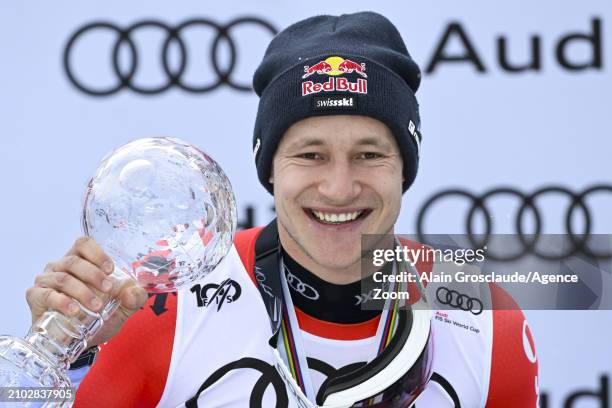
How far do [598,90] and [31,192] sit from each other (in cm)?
201

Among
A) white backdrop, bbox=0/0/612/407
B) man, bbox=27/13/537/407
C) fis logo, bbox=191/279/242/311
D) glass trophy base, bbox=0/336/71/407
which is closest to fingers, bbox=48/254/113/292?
glass trophy base, bbox=0/336/71/407

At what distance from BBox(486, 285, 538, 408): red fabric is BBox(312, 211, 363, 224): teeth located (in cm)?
44

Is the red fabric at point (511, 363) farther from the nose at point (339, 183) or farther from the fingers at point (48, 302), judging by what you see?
the fingers at point (48, 302)

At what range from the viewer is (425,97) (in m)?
3.04

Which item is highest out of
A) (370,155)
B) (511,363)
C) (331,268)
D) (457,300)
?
(370,155)

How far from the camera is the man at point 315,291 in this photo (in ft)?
6.02

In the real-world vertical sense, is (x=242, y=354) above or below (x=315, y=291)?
below

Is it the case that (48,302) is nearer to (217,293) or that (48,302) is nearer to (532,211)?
(217,293)

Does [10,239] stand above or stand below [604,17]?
below

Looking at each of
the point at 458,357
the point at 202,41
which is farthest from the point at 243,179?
the point at 458,357

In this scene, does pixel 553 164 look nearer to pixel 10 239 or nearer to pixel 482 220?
pixel 482 220

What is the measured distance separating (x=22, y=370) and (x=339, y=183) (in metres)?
0.79

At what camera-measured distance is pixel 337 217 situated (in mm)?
1854

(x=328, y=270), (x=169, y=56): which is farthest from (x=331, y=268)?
(x=169, y=56)
